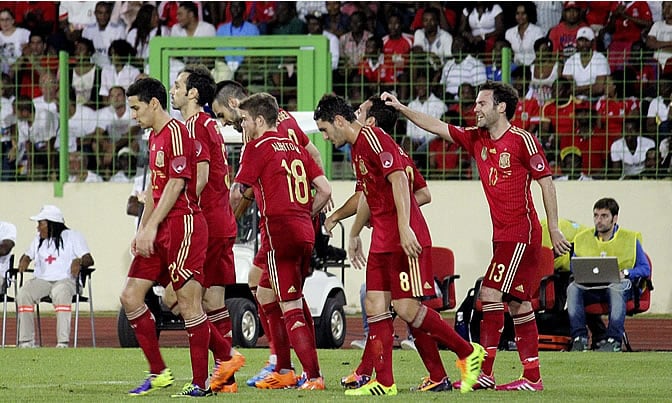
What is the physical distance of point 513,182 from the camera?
998 cm

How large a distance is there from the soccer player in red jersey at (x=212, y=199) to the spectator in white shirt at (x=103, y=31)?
40.0 feet

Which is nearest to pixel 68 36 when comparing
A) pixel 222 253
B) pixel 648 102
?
pixel 648 102

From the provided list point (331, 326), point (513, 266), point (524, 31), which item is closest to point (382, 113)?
point (513, 266)

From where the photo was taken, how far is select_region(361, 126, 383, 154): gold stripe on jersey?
9398mm

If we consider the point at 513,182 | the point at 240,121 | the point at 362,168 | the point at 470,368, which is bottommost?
the point at 470,368

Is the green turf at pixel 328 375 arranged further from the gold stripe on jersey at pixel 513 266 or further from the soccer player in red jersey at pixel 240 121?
the gold stripe on jersey at pixel 513 266

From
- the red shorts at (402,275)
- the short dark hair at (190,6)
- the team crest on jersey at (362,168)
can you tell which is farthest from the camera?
the short dark hair at (190,6)

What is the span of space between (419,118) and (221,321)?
6.43ft

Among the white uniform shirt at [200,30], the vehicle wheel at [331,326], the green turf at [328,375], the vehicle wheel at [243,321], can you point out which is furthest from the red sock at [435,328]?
the white uniform shirt at [200,30]

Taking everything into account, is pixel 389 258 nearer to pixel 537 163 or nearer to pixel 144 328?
pixel 537 163

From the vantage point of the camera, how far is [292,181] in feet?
32.2

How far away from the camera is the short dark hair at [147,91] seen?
30.6 feet

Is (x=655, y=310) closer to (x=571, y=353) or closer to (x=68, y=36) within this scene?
(x=571, y=353)

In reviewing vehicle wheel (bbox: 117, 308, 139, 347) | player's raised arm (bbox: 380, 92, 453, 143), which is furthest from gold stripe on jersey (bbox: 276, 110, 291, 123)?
vehicle wheel (bbox: 117, 308, 139, 347)
